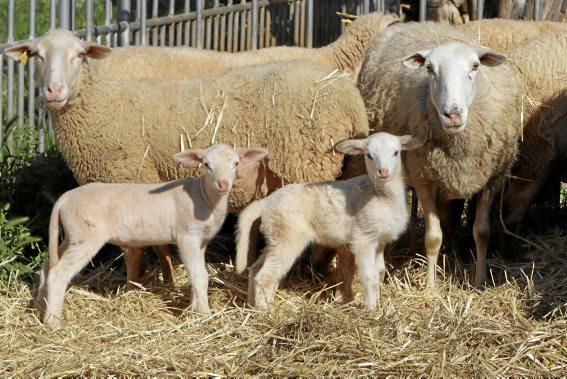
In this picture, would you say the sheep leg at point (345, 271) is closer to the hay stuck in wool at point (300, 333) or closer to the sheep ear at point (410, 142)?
the hay stuck in wool at point (300, 333)

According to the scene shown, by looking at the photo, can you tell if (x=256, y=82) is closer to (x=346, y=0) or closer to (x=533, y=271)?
(x=533, y=271)

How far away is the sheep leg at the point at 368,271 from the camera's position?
5.60 metres

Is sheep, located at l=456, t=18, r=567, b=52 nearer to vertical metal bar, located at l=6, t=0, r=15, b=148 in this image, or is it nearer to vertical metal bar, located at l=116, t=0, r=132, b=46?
vertical metal bar, located at l=116, t=0, r=132, b=46

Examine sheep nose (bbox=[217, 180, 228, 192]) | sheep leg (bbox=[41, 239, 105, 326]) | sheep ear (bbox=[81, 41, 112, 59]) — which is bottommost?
sheep leg (bbox=[41, 239, 105, 326])

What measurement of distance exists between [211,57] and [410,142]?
2514mm

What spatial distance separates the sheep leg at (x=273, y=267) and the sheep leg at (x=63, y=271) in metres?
0.87

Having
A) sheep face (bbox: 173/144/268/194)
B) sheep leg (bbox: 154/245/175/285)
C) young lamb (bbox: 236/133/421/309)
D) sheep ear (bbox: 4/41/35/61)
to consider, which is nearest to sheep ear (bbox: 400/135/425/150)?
young lamb (bbox: 236/133/421/309)

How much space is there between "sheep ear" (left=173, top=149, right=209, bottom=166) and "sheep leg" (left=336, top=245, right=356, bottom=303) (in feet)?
3.26

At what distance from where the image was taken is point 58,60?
6.14 meters

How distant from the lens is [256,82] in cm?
639

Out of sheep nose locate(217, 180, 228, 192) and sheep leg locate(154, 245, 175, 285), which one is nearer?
sheep nose locate(217, 180, 228, 192)

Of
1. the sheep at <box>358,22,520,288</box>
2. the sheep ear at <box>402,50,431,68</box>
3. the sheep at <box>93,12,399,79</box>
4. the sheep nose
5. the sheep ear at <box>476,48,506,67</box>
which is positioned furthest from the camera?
the sheep at <box>93,12,399,79</box>

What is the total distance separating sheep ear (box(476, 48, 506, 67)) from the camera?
592 cm

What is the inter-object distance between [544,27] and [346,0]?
2978 mm
